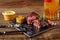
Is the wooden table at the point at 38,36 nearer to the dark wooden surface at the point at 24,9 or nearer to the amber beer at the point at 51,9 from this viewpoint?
the dark wooden surface at the point at 24,9

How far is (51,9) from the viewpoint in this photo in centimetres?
129

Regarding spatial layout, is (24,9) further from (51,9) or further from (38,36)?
(38,36)

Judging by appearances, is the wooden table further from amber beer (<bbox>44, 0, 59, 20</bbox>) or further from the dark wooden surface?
amber beer (<bbox>44, 0, 59, 20</bbox>)

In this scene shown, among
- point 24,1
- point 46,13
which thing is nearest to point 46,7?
point 46,13

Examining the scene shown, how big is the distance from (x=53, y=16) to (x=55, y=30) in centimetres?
18

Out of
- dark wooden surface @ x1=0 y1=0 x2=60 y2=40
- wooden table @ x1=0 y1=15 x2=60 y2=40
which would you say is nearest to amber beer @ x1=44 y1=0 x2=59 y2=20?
dark wooden surface @ x1=0 y1=0 x2=60 y2=40

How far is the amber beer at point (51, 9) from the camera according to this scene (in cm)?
128

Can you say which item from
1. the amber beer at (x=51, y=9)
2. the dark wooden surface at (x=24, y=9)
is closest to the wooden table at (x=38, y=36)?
the dark wooden surface at (x=24, y=9)

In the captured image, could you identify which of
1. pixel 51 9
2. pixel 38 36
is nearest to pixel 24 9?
pixel 51 9

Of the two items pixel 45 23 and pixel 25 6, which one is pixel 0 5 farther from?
pixel 45 23

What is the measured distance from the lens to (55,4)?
129cm

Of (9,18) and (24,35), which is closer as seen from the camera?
(24,35)

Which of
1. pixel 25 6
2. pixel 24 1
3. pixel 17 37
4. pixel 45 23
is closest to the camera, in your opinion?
pixel 17 37

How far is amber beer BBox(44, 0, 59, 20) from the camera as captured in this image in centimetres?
128
